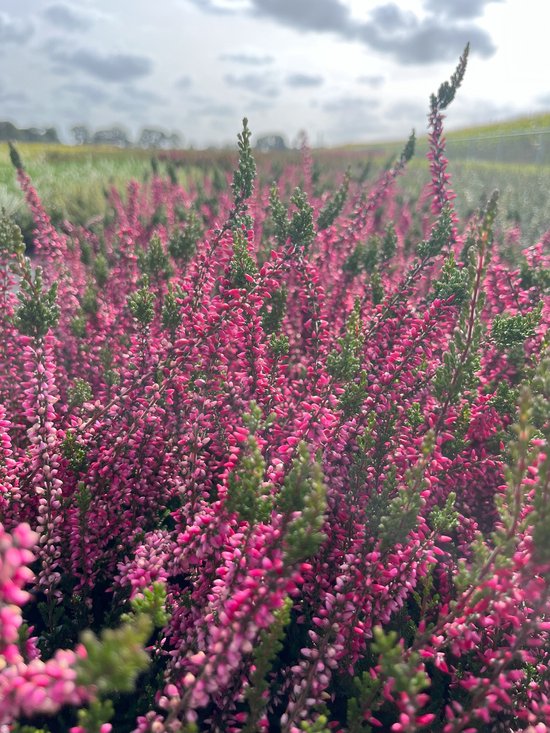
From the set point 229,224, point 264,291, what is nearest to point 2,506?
point 264,291

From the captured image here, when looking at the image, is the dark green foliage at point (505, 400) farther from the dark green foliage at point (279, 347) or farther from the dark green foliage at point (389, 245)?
the dark green foliage at point (389, 245)

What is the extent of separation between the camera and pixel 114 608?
2.48 m

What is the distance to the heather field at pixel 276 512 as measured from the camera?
1.45 meters

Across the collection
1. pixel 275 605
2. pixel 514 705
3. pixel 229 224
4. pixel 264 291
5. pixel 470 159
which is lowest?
pixel 514 705

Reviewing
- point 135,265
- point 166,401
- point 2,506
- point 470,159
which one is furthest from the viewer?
point 470,159

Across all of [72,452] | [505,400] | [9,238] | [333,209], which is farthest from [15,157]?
[505,400]

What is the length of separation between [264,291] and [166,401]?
912mm

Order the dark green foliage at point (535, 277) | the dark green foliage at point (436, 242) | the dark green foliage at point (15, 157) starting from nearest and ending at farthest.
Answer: the dark green foliage at point (436, 242)
the dark green foliage at point (535, 277)
the dark green foliage at point (15, 157)

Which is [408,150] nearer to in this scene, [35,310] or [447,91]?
[447,91]

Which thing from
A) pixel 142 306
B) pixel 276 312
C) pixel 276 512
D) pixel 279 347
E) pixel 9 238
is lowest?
pixel 276 512

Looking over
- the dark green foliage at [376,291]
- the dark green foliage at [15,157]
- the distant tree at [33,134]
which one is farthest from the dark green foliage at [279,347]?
the distant tree at [33,134]

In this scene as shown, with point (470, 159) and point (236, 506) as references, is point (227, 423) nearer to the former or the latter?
point (236, 506)

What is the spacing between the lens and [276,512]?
81.6 inches

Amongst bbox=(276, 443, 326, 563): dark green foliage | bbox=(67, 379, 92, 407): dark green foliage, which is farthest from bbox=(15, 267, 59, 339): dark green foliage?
bbox=(276, 443, 326, 563): dark green foliage
